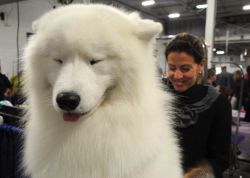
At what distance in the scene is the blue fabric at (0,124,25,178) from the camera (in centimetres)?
180

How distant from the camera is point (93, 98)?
37.4 inches

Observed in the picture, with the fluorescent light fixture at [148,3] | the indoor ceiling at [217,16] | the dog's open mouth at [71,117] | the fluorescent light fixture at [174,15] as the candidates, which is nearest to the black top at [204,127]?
the dog's open mouth at [71,117]

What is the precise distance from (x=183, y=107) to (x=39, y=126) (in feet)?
2.42

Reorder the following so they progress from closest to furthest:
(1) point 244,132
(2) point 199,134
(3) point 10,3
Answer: (2) point 199,134
(1) point 244,132
(3) point 10,3

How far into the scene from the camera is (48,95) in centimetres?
108

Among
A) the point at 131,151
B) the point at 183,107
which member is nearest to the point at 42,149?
the point at 131,151

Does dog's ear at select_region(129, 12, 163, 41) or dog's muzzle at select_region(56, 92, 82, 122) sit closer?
dog's muzzle at select_region(56, 92, 82, 122)

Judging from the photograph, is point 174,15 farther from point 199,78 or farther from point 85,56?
point 85,56

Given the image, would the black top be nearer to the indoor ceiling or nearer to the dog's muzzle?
the dog's muzzle

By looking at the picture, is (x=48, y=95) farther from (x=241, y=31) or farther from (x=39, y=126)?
(x=241, y=31)

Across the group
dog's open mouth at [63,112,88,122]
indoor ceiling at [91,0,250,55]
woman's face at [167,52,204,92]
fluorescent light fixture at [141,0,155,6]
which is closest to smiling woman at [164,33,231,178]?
woman's face at [167,52,204,92]

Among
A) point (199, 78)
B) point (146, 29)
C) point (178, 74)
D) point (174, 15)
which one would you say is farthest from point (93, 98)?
point (174, 15)

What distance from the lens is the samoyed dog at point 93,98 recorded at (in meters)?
0.96

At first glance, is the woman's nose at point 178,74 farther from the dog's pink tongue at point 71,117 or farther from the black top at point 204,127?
the dog's pink tongue at point 71,117
